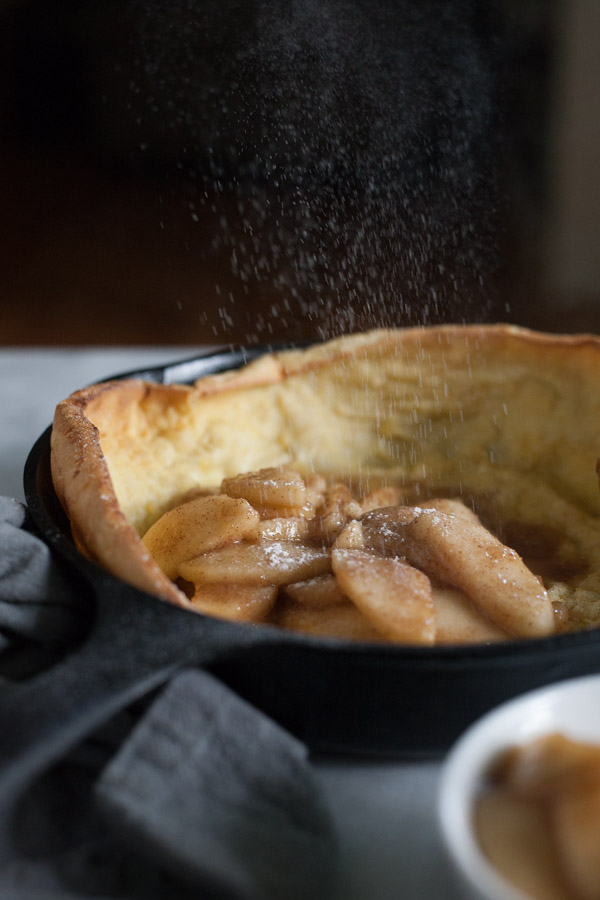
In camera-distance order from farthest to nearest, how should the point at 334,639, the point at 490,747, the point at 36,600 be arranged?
the point at 36,600, the point at 334,639, the point at 490,747

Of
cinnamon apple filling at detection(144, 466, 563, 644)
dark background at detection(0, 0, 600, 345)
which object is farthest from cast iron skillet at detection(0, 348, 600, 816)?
dark background at detection(0, 0, 600, 345)

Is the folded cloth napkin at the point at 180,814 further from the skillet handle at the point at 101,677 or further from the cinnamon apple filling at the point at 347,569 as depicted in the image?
the cinnamon apple filling at the point at 347,569

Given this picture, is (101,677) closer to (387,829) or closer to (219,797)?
(219,797)

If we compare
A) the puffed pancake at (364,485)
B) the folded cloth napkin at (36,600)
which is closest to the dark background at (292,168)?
the puffed pancake at (364,485)

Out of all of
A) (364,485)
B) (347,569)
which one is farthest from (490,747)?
(364,485)

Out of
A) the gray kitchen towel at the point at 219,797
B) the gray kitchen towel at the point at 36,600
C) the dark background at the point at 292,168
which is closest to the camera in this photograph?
the gray kitchen towel at the point at 219,797

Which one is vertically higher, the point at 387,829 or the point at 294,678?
the point at 294,678
